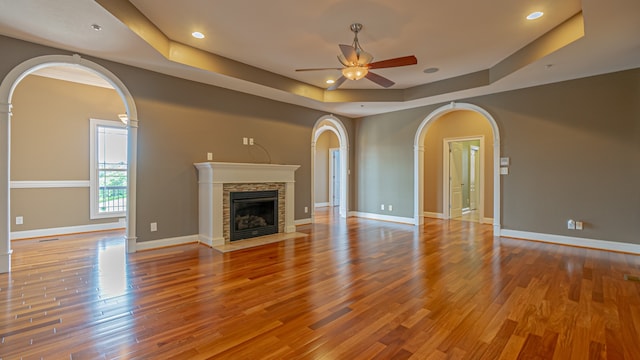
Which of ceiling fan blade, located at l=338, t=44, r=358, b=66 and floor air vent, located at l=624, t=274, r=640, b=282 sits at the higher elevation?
ceiling fan blade, located at l=338, t=44, r=358, b=66

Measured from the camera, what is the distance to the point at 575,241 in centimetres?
479

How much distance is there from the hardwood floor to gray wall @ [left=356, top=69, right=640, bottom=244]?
2.14ft

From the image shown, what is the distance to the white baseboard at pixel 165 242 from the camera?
4.41m

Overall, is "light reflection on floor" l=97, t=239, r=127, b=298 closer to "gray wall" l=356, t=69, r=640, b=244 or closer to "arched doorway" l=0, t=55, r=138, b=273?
"arched doorway" l=0, t=55, r=138, b=273

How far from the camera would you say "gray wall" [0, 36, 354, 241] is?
4336 millimetres

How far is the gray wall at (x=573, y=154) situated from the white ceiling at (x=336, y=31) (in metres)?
0.38

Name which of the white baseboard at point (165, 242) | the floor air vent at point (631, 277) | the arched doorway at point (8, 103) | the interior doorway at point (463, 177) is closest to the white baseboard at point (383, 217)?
the interior doorway at point (463, 177)

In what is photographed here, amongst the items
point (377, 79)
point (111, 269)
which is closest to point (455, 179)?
point (377, 79)

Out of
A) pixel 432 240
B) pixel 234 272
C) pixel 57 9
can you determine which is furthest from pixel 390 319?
pixel 57 9

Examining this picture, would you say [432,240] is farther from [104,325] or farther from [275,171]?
[104,325]

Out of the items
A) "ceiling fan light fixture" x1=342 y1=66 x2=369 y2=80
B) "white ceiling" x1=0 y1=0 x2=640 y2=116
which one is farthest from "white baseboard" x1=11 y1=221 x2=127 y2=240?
"ceiling fan light fixture" x1=342 y1=66 x2=369 y2=80

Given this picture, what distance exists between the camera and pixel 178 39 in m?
4.01

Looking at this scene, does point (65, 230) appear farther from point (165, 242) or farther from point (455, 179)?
point (455, 179)

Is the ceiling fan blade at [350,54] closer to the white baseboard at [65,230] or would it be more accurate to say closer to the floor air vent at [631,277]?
the floor air vent at [631,277]
